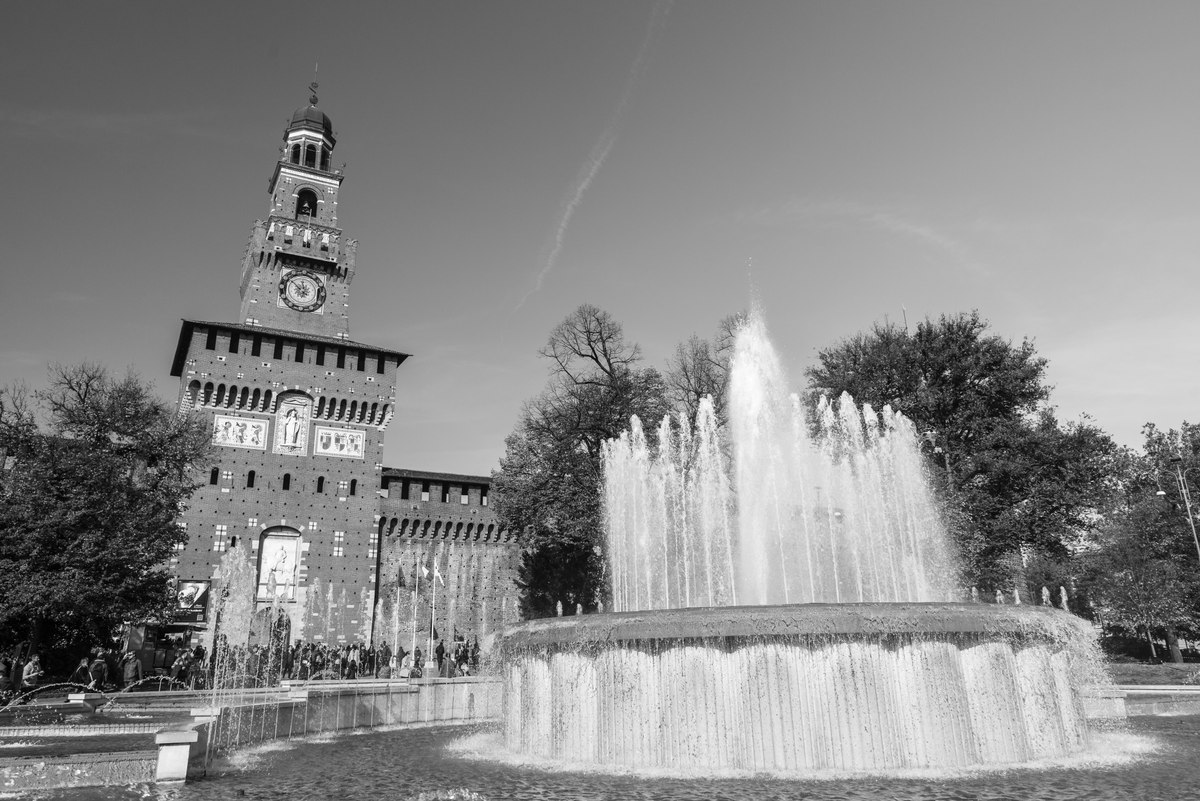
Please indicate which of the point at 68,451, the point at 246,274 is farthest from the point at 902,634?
the point at 246,274

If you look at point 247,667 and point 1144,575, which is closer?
point 247,667

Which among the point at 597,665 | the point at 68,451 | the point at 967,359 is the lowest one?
the point at 597,665

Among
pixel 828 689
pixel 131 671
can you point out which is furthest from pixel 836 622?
pixel 131 671

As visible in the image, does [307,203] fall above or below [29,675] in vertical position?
above

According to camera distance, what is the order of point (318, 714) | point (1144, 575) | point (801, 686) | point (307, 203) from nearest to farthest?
point (801, 686) → point (318, 714) → point (1144, 575) → point (307, 203)

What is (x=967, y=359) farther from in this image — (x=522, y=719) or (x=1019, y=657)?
(x=522, y=719)

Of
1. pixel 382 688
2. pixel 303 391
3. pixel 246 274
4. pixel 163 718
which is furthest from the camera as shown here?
pixel 246 274

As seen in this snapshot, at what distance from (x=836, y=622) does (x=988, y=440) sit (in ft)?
69.9

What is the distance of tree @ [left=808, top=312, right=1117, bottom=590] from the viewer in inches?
993

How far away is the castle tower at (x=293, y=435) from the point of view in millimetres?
34438

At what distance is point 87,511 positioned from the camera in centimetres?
2028

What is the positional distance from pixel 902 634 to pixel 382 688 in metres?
10.4

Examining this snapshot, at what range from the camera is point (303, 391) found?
1473 inches

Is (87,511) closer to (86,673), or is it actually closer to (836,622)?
(86,673)
